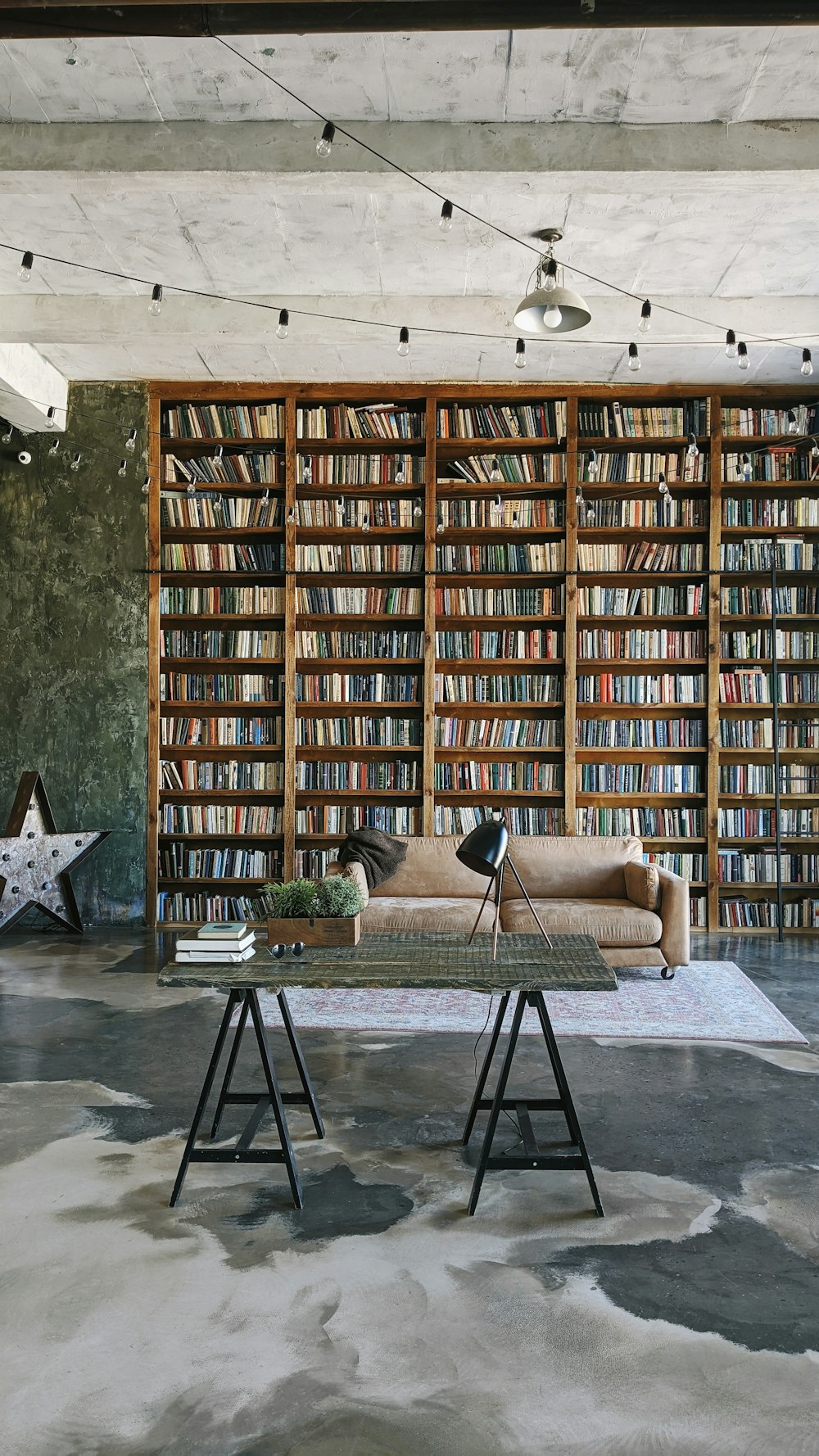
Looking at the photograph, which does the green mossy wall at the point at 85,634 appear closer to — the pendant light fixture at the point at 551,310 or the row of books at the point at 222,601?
the row of books at the point at 222,601

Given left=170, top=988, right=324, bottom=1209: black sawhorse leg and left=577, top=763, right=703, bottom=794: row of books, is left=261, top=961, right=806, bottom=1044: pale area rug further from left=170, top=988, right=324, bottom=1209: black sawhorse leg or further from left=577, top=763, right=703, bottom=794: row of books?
left=577, top=763, right=703, bottom=794: row of books

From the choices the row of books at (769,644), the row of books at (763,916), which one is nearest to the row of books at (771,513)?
the row of books at (769,644)

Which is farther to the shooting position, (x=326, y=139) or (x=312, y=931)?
(x=326, y=139)

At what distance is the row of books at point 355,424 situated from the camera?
6.97 m

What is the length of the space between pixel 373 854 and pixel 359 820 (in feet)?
2.96

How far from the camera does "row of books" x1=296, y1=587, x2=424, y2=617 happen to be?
6.98m

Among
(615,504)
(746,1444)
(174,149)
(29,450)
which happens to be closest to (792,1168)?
(746,1444)

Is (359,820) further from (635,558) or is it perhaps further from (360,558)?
(635,558)

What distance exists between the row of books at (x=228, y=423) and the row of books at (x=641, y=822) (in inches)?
133

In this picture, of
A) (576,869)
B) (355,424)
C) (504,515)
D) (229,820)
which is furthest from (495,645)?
(229,820)

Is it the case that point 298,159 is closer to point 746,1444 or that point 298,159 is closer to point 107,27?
point 107,27

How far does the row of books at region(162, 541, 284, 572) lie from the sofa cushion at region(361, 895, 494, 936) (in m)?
2.60

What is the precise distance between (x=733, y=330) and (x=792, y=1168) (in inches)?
173

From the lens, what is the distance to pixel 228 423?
7004 mm
